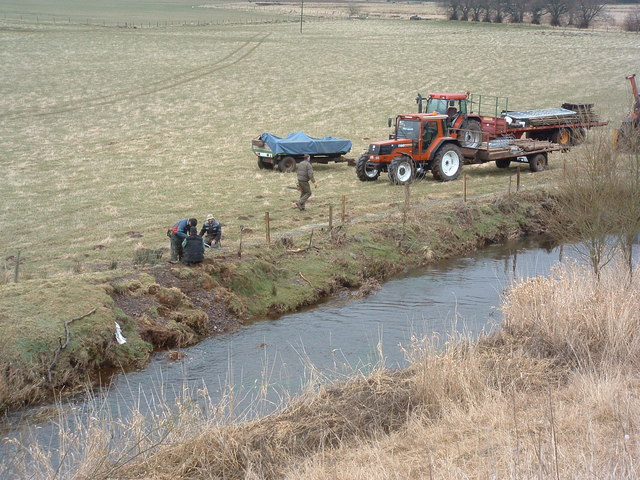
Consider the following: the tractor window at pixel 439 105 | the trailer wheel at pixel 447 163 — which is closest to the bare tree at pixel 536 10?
the tractor window at pixel 439 105

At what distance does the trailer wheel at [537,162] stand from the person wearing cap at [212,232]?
46.1 ft

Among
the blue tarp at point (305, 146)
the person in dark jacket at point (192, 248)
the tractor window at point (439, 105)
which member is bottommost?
the person in dark jacket at point (192, 248)

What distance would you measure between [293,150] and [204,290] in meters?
14.4

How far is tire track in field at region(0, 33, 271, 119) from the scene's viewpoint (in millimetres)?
45094

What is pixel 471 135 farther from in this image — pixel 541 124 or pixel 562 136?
pixel 562 136

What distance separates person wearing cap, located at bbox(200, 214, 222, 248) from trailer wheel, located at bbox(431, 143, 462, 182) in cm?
1022

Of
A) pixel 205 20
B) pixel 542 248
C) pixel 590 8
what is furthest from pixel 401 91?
pixel 205 20

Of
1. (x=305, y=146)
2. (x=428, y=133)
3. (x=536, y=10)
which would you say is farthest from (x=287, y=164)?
(x=536, y=10)

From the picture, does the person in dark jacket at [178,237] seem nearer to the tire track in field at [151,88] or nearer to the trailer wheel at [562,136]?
the trailer wheel at [562,136]

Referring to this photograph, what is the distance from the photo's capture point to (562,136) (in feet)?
104

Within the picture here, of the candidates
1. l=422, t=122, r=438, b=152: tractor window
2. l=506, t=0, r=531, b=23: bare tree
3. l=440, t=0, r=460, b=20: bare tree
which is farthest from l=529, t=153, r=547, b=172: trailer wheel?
l=440, t=0, r=460, b=20: bare tree

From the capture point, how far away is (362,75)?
5544cm

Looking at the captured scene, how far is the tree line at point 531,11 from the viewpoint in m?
80.4

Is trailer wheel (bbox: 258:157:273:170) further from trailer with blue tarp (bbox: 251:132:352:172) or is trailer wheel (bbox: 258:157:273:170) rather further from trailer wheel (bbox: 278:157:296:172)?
trailer wheel (bbox: 278:157:296:172)
